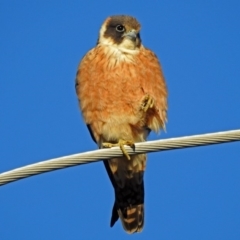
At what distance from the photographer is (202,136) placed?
3697 millimetres

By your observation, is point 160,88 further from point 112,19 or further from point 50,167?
point 50,167

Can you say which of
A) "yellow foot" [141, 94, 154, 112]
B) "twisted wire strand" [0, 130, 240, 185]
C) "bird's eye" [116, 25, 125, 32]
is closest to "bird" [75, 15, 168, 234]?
"yellow foot" [141, 94, 154, 112]

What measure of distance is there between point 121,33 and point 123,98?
3.16ft

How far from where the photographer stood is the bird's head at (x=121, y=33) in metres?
6.27

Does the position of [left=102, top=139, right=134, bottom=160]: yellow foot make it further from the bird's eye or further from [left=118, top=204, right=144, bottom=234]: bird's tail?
the bird's eye

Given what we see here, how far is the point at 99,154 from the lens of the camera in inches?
152

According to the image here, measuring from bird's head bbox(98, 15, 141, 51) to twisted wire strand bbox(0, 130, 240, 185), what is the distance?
2478 mm

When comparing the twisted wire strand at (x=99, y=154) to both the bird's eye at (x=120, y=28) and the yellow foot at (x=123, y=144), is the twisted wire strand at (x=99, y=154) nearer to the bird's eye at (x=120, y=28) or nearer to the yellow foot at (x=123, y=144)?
the yellow foot at (x=123, y=144)

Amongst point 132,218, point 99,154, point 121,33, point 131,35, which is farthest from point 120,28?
point 99,154

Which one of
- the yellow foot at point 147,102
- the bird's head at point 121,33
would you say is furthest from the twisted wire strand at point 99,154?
the bird's head at point 121,33

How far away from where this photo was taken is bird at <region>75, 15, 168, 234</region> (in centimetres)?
580

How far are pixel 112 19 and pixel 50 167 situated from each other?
10.9ft

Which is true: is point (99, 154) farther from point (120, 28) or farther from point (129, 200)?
point (120, 28)

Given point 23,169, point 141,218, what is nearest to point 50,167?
point 23,169
